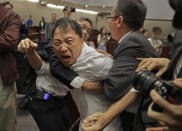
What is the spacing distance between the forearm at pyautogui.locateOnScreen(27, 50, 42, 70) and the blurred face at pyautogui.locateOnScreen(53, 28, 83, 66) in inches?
11.2

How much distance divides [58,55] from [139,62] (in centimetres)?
50

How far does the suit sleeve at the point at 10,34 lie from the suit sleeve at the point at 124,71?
1.07m

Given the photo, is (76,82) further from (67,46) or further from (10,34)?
(10,34)

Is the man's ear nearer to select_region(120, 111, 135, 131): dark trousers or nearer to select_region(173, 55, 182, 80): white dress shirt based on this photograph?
select_region(173, 55, 182, 80): white dress shirt

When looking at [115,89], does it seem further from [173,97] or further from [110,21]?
[110,21]

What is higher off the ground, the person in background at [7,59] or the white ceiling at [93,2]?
the white ceiling at [93,2]

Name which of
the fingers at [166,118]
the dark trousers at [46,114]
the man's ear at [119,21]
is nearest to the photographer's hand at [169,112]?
the fingers at [166,118]

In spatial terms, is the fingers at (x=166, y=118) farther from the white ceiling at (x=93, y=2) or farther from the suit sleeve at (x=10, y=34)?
the white ceiling at (x=93, y=2)

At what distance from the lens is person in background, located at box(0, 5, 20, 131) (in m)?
1.60

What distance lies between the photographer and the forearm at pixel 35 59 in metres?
1.30

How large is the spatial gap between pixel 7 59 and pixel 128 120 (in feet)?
4.15

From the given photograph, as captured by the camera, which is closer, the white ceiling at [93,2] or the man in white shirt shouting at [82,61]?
the man in white shirt shouting at [82,61]

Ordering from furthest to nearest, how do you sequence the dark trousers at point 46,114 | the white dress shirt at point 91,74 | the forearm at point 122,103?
the dark trousers at point 46,114 < the white dress shirt at point 91,74 < the forearm at point 122,103

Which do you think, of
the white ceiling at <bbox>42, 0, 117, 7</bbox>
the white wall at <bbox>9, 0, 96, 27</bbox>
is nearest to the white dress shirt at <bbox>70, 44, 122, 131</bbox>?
the white wall at <bbox>9, 0, 96, 27</bbox>
